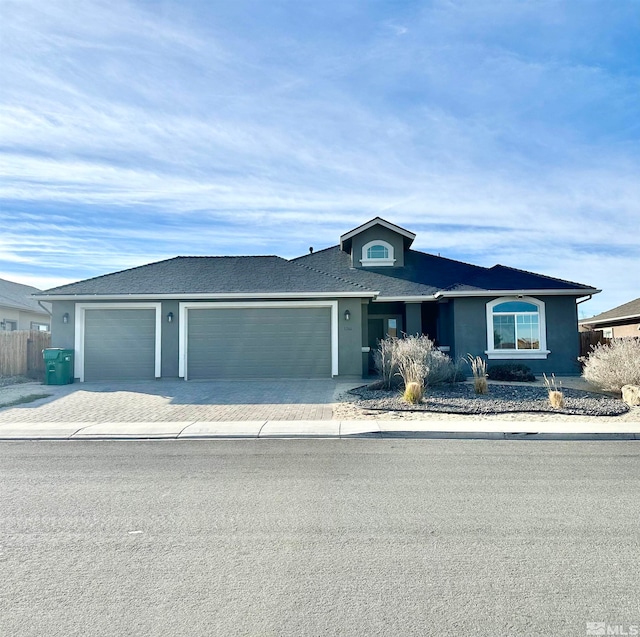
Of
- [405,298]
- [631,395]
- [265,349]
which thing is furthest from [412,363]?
[405,298]

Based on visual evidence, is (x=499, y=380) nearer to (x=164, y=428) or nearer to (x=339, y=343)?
(x=339, y=343)

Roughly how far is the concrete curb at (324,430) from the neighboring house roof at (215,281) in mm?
7445

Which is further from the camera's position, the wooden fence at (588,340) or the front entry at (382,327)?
the wooden fence at (588,340)

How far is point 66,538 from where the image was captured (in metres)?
5.03

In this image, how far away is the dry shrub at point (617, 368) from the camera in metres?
14.1

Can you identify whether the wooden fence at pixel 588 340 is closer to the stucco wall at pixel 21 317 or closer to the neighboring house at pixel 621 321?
the neighboring house at pixel 621 321

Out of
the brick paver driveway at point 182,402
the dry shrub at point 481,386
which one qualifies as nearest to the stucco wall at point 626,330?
the dry shrub at point 481,386

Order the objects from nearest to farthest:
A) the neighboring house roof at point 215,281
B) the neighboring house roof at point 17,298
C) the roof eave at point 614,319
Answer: the neighboring house roof at point 215,281, the neighboring house roof at point 17,298, the roof eave at point 614,319

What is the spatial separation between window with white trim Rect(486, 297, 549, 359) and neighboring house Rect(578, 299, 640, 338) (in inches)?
410

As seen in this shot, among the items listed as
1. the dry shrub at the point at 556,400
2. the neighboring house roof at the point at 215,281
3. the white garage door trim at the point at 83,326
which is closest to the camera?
the dry shrub at the point at 556,400

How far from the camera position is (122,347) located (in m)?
18.3

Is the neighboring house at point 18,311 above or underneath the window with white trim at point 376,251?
underneath

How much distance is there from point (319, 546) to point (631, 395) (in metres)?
11.6

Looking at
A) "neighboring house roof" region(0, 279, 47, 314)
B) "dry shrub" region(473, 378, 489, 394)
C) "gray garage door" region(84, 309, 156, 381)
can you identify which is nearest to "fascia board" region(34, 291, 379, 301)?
"gray garage door" region(84, 309, 156, 381)
